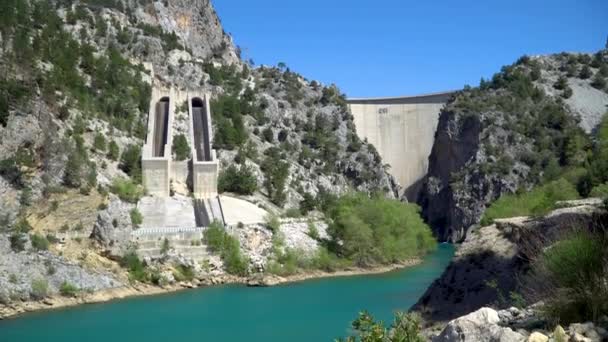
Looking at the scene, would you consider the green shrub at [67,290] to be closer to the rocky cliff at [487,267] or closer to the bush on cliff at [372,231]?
the bush on cliff at [372,231]

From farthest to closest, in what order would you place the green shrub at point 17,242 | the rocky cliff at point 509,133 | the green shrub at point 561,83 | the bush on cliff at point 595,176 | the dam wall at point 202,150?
1. the green shrub at point 561,83
2. the rocky cliff at point 509,133
3. the dam wall at point 202,150
4. the green shrub at point 17,242
5. the bush on cliff at point 595,176

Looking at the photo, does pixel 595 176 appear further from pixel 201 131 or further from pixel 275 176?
pixel 201 131

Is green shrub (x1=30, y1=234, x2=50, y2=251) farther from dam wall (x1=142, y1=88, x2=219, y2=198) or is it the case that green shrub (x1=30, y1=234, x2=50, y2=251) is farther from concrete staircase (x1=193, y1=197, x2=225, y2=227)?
dam wall (x1=142, y1=88, x2=219, y2=198)

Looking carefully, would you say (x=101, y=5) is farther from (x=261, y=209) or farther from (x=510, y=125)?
(x=510, y=125)

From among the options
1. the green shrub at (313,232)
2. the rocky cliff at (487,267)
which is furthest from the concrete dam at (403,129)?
the rocky cliff at (487,267)

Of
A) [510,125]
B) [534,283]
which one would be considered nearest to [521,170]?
[510,125]

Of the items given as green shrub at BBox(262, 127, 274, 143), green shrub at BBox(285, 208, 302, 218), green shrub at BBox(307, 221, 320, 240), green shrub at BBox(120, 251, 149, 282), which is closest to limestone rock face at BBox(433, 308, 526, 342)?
green shrub at BBox(120, 251, 149, 282)

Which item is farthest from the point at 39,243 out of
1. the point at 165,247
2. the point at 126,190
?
the point at 126,190
